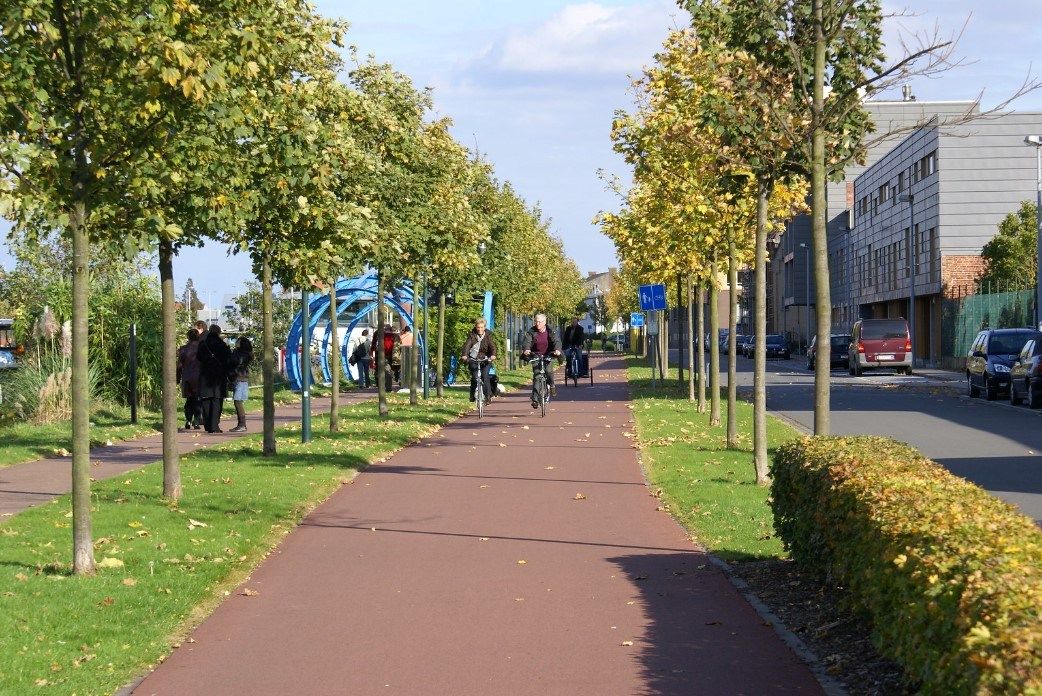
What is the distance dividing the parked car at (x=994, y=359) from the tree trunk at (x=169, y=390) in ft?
75.0

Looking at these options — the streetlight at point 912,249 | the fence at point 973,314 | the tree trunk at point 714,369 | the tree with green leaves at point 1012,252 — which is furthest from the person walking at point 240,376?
the streetlight at point 912,249

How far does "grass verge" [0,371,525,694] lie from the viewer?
6.73 metres

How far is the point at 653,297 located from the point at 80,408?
26.1m

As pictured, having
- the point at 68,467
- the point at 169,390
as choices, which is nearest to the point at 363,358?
the point at 68,467

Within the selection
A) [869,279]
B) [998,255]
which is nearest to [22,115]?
[998,255]

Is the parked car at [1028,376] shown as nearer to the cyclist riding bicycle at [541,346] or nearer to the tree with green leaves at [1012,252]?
the cyclist riding bicycle at [541,346]

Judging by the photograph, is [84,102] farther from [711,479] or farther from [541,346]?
[541,346]

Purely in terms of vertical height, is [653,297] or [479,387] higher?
[653,297]

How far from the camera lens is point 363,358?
39688mm

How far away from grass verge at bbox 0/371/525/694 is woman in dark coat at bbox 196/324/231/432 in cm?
448

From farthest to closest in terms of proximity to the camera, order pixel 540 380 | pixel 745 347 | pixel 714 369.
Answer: pixel 745 347 → pixel 540 380 → pixel 714 369

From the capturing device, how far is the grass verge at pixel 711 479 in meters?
10.7

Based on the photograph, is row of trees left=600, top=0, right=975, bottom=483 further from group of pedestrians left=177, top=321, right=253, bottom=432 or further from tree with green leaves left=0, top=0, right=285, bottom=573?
group of pedestrians left=177, top=321, right=253, bottom=432

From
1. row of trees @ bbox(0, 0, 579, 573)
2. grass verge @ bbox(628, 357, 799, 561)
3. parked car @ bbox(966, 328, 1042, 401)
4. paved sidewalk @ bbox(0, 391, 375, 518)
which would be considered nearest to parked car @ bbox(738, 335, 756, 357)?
parked car @ bbox(966, 328, 1042, 401)
